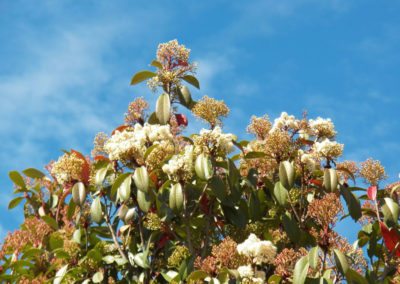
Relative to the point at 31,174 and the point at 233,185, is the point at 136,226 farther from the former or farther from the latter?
the point at 31,174

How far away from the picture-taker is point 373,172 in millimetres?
4988

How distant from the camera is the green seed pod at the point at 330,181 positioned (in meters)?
4.62

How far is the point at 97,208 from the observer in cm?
480

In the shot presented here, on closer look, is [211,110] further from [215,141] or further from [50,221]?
[50,221]

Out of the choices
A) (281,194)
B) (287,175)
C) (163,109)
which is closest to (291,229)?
(281,194)

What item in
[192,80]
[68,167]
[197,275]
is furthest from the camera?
[192,80]

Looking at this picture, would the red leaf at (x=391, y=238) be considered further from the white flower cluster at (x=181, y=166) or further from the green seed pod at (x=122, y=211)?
the green seed pod at (x=122, y=211)

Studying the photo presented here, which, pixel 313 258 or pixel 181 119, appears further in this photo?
pixel 181 119

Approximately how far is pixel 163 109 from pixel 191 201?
36.5 inches

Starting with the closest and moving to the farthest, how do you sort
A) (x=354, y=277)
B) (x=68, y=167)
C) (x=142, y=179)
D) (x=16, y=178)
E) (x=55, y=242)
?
1. (x=354, y=277)
2. (x=142, y=179)
3. (x=68, y=167)
4. (x=55, y=242)
5. (x=16, y=178)

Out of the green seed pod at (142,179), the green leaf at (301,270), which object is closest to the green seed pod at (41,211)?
the green seed pod at (142,179)

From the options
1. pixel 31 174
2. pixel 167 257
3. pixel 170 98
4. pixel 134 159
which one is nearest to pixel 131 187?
pixel 134 159

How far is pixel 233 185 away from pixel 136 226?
801mm

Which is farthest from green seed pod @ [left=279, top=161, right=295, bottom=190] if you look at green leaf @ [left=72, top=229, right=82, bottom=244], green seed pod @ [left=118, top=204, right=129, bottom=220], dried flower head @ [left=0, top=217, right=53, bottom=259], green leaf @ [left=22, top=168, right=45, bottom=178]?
green leaf @ [left=22, top=168, right=45, bottom=178]
